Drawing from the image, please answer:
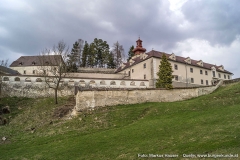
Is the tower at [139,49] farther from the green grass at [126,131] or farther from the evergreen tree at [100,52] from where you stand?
the green grass at [126,131]

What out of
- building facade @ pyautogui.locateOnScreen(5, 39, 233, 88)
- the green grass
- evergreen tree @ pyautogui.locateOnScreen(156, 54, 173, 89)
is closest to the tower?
building facade @ pyautogui.locateOnScreen(5, 39, 233, 88)

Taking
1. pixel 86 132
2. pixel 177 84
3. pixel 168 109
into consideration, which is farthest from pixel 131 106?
pixel 177 84

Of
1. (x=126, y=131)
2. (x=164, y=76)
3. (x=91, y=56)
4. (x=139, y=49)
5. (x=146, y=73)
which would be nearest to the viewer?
(x=126, y=131)

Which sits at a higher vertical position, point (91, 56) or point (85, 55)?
point (85, 55)

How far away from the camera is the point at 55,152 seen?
50.1 ft

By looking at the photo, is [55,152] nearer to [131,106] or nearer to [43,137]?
[43,137]

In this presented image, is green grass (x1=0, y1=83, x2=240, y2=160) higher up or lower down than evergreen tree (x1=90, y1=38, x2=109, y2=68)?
lower down

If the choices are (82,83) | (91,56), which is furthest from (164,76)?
(91,56)

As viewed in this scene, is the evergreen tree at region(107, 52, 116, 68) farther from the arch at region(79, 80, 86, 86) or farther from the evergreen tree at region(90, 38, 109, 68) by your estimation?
the arch at region(79, 80, 86, 86)

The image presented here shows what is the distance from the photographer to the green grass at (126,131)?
13.0 m

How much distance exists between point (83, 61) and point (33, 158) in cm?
4506

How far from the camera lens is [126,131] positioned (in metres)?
17.7

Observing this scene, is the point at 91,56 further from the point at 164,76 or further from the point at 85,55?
the point at 164,76

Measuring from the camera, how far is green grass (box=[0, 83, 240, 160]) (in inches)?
510
